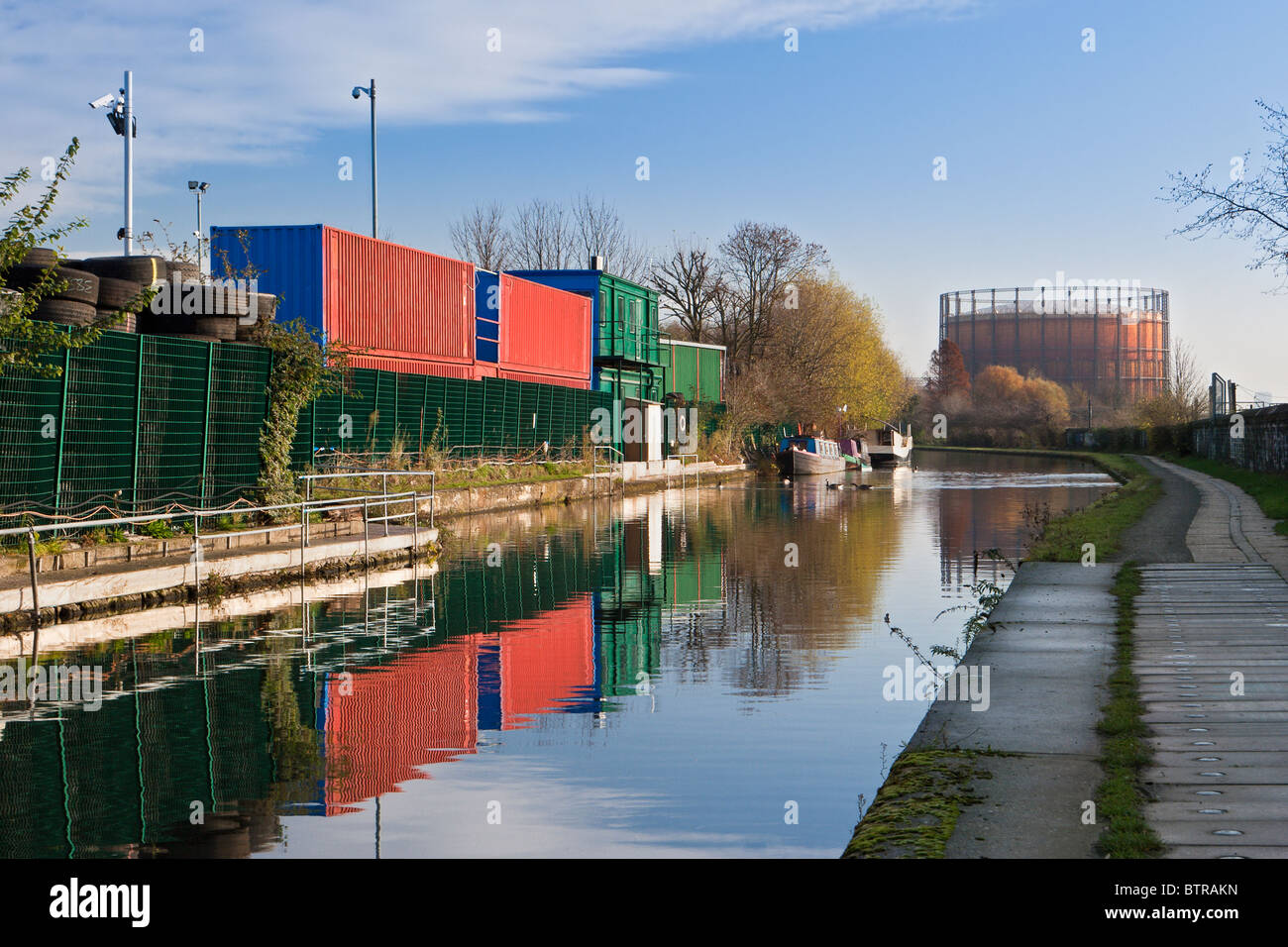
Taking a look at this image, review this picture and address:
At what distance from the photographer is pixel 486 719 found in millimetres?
8594

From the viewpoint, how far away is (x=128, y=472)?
50.8 ft

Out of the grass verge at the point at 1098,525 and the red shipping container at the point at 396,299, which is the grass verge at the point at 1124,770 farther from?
the red shipping container at the point at 396,299

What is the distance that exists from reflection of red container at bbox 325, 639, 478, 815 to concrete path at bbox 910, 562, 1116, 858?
269 cm

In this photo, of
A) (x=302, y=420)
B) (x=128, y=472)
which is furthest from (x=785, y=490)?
(x=128, y=472)

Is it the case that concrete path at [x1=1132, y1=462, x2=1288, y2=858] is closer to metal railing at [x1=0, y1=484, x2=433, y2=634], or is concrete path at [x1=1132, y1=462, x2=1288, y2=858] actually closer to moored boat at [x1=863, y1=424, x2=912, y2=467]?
metal railing at [x1=0, y1=484, x2=433, y2=634]

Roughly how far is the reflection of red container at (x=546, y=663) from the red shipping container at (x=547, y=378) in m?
23.5

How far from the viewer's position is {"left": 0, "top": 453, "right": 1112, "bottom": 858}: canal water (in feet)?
20.1

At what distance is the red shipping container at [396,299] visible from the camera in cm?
2845

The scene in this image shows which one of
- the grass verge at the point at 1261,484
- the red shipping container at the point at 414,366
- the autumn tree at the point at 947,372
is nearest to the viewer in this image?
the grass verge at the point at 1261,484

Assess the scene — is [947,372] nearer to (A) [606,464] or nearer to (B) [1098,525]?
(A) [606,464]

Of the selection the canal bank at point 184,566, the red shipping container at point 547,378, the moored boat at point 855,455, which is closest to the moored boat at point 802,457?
the moored boat at point 855,455
